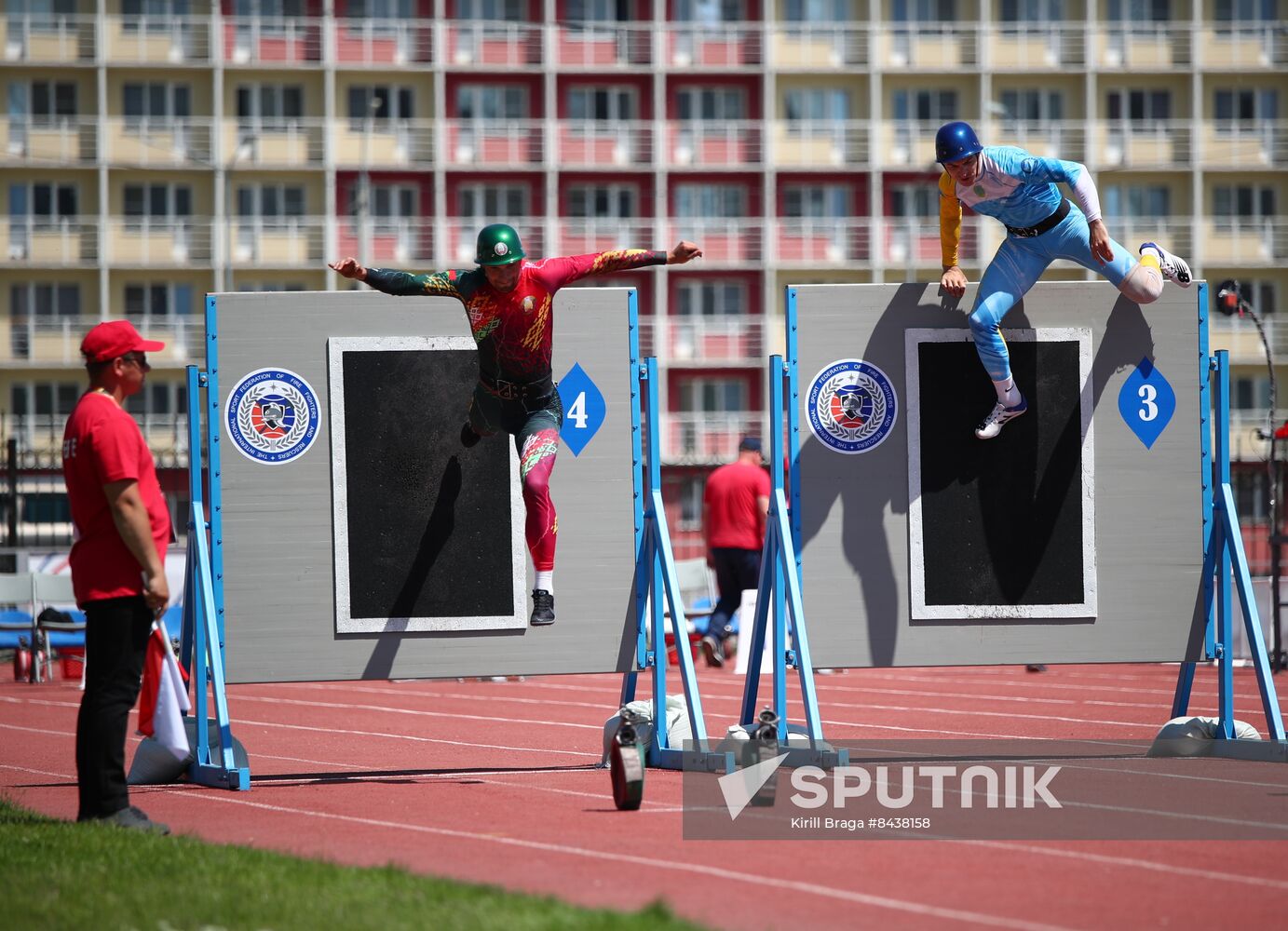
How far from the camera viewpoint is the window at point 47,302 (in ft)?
199

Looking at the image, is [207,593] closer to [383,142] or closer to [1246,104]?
[383,142]

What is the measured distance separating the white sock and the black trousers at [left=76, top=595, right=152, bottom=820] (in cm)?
542

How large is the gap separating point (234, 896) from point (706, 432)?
53087mm

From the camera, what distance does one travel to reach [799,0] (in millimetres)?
63062

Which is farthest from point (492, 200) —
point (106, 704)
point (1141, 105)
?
point (106, 704)

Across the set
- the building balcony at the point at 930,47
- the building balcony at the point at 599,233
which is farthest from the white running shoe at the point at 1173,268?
the building balcony at the point at 930,47

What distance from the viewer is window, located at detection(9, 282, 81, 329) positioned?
60.8 meters

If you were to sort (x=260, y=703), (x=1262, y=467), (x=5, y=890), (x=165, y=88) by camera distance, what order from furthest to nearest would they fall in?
1. (x=165, y=88)
2. (x=1262, y=467)
3. (x=260, y=703)
4. (x=5, y=890)

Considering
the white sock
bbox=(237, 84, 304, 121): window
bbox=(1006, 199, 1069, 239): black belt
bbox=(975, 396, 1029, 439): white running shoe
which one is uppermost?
bbox=(237, 84, 304, 121): window

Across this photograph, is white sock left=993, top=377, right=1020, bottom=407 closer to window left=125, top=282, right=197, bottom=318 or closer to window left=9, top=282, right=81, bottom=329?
window left=125, top=282, right=197, bottom=318

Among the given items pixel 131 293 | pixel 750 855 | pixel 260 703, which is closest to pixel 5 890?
pixel 750 855

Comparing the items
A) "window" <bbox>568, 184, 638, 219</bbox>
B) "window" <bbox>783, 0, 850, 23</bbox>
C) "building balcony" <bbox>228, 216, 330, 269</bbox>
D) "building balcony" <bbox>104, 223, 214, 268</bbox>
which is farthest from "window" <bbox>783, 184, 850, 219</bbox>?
"building balcony" <bbox>104, 223, 214, 268</bbox>

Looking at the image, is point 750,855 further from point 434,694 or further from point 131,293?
point 131,293

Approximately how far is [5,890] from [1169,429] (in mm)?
7819
